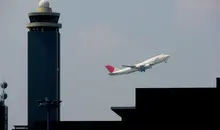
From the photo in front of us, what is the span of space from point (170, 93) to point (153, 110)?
4140mm

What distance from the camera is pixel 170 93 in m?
173

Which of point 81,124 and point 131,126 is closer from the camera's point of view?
point 131,126

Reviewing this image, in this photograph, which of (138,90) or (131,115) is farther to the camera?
(131,115)

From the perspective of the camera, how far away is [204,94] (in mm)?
172375

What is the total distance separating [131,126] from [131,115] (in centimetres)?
1096

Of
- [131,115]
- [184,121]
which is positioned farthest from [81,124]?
[184,121]

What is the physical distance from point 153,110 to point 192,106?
22.6 ft

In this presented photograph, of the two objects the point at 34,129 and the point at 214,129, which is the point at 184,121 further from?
the point at 34,129

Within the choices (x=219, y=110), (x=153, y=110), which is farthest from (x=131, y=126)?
(x=219, y=110)

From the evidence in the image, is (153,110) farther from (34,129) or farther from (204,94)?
(34,129)

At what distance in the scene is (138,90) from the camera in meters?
171

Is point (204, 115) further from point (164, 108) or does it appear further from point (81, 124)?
point (81, 124)

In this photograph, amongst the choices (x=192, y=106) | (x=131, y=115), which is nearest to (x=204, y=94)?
(x=192, y=106)

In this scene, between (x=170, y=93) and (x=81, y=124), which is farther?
(x=81, y=124)
